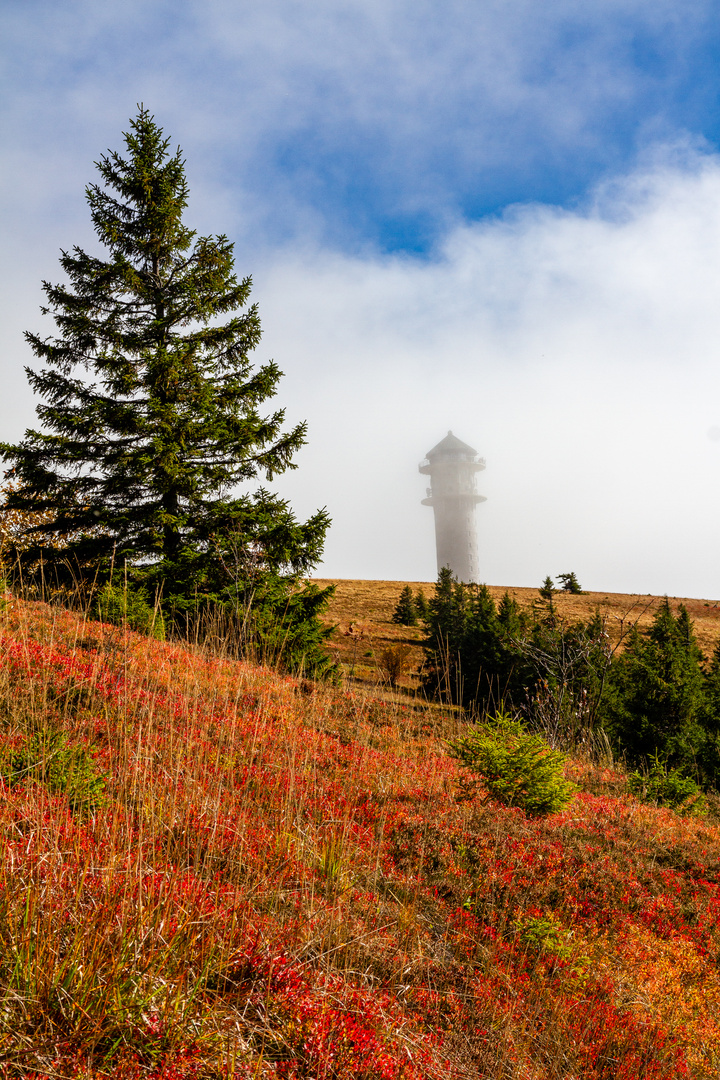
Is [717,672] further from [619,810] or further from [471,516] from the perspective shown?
[471,516]

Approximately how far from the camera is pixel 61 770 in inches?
132

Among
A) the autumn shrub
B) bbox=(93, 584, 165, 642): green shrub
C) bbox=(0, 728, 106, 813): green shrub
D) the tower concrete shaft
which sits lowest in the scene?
the autumn shrub

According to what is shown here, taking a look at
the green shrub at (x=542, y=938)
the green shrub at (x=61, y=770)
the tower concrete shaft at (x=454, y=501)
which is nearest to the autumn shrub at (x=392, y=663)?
the green shrub at (x=542, y=938)

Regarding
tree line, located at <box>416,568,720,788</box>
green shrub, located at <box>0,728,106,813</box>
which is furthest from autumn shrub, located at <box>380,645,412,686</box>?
green shrub, located at <box>0,728,106,813</box>

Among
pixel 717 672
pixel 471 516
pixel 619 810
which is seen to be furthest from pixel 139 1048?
pixel 471 516

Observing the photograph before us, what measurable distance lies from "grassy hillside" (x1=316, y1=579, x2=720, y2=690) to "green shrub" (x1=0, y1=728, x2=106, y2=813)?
1976 centimetres

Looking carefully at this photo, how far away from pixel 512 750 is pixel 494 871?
1.76 m

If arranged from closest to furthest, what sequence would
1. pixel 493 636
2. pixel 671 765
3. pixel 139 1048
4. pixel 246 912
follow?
pixel 139 1048, pixel 246 912, pixel 671 765, pixel 493 636

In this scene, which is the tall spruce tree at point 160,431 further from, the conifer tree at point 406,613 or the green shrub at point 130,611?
the conifer tree at point 406,613

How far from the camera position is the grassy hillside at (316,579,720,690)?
30.2 m

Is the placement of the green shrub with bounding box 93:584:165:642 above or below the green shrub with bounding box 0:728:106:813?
above

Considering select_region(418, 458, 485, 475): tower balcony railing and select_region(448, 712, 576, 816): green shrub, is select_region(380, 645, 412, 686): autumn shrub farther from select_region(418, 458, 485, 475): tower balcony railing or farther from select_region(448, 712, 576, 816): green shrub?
select_region(418, 458, 485, 475): tower balcony railing

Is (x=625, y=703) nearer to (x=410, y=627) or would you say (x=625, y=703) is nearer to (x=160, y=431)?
(x=160, y=431)

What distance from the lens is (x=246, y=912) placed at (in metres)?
2.60
